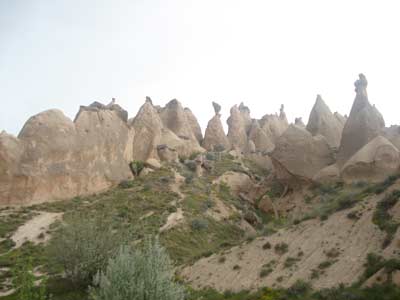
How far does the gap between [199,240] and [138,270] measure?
15661 millimetres

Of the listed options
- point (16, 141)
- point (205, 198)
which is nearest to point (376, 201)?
point (205, 198)

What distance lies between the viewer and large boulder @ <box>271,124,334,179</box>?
3494 cm

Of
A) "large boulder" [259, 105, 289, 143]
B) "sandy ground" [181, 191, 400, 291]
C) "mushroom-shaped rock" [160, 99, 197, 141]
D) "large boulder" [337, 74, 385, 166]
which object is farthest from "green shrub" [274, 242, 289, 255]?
"large boulder" [259, 105, 289, 143]

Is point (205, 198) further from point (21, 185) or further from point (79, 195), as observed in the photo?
point (21, 185)

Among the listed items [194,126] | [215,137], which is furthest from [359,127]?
[194,126]

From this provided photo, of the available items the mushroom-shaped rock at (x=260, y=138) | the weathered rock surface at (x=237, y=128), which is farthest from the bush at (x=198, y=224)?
the weathered rock surface at (x=237, y=128)

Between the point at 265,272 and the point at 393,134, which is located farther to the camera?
the point at 393,134

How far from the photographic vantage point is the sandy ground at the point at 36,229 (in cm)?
2350

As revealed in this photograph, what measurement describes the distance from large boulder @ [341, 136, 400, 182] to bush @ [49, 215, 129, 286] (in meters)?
19.6

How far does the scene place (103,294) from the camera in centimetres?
1024

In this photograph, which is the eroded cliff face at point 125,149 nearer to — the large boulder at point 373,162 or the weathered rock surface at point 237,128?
the large boulder at point 373,162

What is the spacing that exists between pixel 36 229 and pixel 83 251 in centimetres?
895

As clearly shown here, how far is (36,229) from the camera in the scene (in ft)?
81.3

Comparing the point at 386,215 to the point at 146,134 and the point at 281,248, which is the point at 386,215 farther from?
the point at 146,134
